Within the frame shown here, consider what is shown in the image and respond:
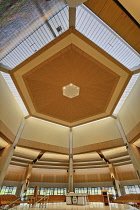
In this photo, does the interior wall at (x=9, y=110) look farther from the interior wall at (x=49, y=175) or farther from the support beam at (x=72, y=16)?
the interior wall at (x=49, y=175)

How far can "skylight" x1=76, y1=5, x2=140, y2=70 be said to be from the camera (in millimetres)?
6891

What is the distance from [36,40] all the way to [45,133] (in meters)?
10.1

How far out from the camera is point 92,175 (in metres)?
18.5

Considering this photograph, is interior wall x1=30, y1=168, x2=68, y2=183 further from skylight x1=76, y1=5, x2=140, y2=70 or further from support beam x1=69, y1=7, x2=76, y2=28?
support beam x1=69, y1=7, x2=76, y2=28

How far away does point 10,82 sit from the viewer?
1040 centimetres

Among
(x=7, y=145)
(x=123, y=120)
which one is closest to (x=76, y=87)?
(x=123, y=120)

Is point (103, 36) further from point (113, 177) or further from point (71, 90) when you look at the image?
point (113, 177)

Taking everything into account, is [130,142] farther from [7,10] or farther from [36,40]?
[7,10]

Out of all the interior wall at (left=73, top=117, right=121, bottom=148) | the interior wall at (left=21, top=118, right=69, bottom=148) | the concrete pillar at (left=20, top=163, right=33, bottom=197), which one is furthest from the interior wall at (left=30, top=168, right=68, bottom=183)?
the interior wall at (left=73, top=117, right=121, bottom=148)

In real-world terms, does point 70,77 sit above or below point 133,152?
above

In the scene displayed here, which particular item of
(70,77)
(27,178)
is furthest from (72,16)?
(27,178)

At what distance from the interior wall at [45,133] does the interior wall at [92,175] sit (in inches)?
254

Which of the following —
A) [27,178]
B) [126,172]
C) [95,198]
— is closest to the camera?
[95,198]

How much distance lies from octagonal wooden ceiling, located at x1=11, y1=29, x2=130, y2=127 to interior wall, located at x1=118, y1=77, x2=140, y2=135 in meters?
1.17
